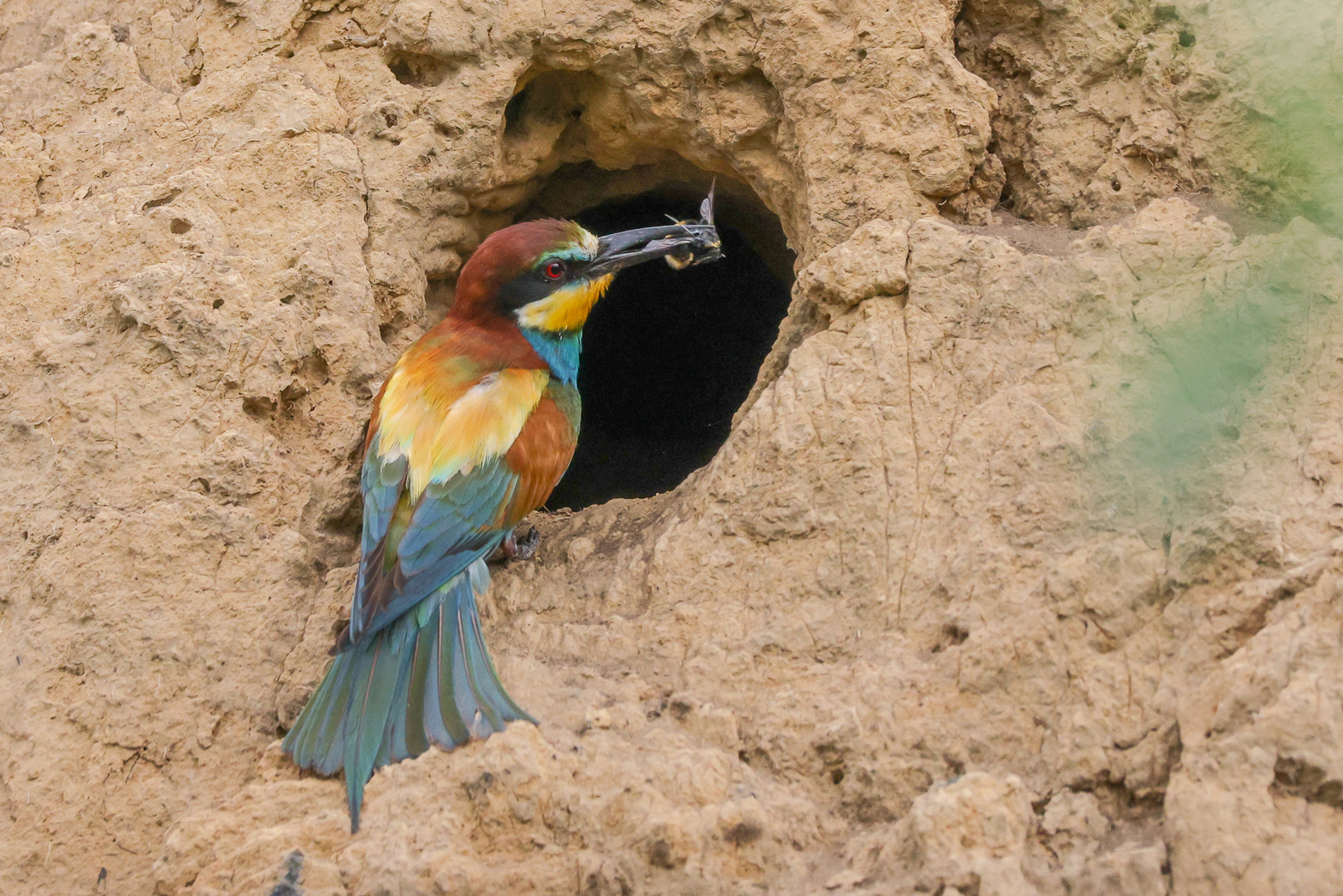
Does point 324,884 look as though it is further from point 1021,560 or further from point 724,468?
point 1021,560

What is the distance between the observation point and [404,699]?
7.42 feet

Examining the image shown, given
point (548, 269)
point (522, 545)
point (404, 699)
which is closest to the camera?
point (404, 699)

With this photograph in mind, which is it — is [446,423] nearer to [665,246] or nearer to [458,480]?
[458,480]

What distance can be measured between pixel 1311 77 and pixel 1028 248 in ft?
2.21

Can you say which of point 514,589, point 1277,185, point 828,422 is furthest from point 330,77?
point 1277,185

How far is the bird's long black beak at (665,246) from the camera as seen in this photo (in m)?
3.27

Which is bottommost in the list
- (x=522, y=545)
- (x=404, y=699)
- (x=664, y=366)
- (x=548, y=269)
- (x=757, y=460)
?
(x=664, y=366)

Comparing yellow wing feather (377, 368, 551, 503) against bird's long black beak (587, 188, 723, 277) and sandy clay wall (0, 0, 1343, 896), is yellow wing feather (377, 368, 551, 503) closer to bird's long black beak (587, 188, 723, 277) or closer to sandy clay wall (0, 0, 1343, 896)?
A: sandy clay wall (0, 0, 1343, 896)

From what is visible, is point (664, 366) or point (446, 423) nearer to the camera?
point (446, 423)

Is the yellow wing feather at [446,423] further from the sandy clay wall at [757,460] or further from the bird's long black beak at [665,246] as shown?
the bird's long black beak at [665,246]

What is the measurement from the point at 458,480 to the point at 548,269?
2.55ft

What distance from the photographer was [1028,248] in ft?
8.51

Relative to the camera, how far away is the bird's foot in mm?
2744

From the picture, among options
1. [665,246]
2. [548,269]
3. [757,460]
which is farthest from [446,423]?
[665,246]
